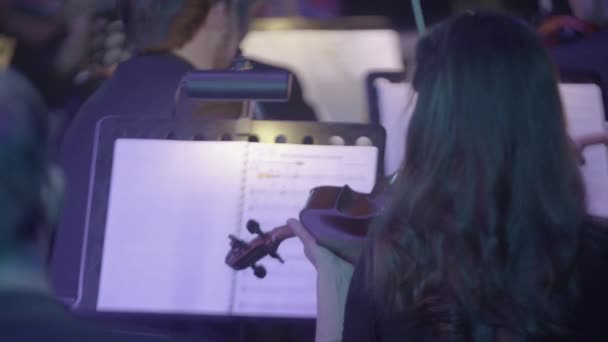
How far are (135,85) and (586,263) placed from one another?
79cm

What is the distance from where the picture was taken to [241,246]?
45.4 inches

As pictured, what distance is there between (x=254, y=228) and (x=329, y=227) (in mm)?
122

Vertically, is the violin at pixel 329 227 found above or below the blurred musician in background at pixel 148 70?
below

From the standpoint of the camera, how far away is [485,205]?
96 centimetres

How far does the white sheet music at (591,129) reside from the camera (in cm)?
128

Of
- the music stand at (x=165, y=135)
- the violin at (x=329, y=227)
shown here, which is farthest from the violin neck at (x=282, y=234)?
the music stand at (x=165, y=135)

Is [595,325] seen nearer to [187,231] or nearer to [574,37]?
[187,231]

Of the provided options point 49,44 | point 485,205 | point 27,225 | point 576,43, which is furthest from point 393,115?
point 49,44

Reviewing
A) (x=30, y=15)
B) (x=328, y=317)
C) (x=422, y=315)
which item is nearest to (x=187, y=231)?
(x=328, y=317)

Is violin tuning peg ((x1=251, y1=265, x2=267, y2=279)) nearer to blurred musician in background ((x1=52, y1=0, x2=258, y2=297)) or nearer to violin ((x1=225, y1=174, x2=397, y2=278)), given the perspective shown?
violin ((x1=225, y1=174, x2=397, y2=278))

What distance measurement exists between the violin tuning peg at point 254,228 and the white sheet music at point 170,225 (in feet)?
0.08

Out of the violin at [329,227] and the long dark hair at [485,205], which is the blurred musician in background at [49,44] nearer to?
the violin at [329,227]

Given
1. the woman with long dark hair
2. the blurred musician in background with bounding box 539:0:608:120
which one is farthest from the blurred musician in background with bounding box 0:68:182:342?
the blurred musician in background with bounding box 539:0:608:120

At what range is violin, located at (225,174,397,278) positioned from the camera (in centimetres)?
108
